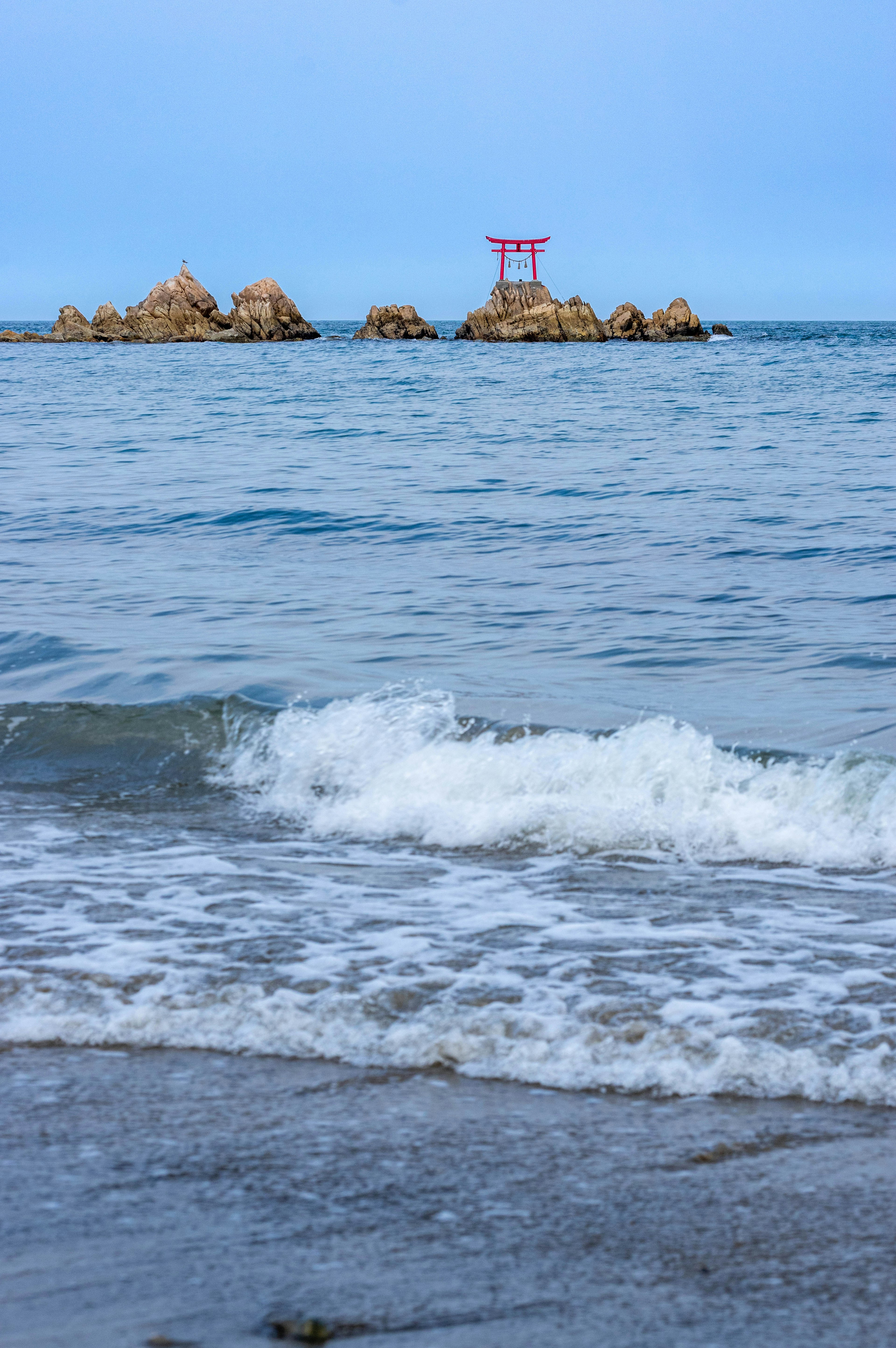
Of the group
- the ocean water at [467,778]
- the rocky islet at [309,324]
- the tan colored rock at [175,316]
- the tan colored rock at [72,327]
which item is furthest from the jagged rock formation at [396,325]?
the ocean water at [467,778]

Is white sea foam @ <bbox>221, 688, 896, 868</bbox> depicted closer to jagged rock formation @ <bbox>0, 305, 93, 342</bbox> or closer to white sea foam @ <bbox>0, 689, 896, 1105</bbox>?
white sea foam @ <bbox>0, 689, 896, 1105</bbox>

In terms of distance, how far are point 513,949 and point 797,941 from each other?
3.03ft

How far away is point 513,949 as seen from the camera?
3.45 m

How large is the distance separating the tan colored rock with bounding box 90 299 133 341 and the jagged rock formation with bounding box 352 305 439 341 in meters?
16.6

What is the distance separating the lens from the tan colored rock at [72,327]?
81375mm

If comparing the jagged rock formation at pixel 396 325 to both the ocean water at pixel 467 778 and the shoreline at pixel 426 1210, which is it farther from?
the shoreline at pixel 426 1210

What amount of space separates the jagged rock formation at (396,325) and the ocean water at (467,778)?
7069cm

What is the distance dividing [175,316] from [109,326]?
5488mm

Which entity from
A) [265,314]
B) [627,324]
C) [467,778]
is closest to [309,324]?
[265,314]

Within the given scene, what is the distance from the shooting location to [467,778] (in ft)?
16.9

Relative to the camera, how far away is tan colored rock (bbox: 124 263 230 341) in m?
→ 79.2

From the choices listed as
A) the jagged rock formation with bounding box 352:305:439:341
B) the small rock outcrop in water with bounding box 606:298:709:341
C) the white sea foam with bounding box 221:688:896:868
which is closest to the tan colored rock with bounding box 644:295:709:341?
the small rock outcrop in water with bounding box 606:298:709:341

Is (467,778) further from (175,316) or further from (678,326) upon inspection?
(175,316)

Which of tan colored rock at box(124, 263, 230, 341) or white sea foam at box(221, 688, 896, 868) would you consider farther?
tan colored rock at box(124, 263, 230, 341)
